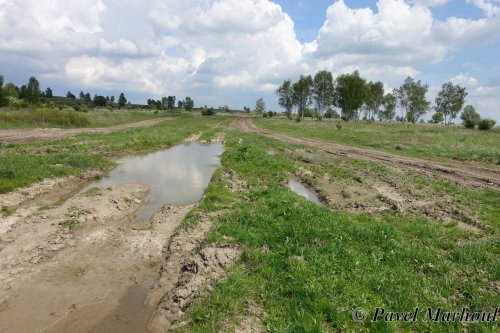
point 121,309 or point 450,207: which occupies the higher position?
point 450,207

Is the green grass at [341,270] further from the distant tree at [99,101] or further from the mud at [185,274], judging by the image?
the distant tree at [99,101]

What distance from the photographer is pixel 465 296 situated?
690 centimetres

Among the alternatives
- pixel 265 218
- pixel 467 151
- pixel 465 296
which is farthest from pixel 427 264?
pixel 467 151

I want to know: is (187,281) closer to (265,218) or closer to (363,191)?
(265,218)

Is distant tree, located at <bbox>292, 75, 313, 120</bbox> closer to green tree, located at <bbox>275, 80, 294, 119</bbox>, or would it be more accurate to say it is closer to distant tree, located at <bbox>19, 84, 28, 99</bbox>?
green tree, located at <bbox>275, 80, 294, 119</bbox>

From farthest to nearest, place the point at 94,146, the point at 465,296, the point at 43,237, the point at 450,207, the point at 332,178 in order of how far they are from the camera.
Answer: the point at 94,146, the point at 332,178, the point at 450,207, the point at 43,237, the point at 465,296

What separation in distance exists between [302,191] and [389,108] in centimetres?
11395

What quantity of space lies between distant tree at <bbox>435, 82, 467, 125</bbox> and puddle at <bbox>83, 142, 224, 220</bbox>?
91.6 metres

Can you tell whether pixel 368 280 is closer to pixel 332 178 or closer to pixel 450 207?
pixel 450 207

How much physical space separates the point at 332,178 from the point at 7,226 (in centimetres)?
1460

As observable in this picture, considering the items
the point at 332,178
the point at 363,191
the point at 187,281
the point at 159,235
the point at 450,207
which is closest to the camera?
the point at 187,281

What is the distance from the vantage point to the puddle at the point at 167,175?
1548cm

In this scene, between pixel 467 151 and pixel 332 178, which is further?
pixel 467 151

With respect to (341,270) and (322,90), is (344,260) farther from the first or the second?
(322,90)
